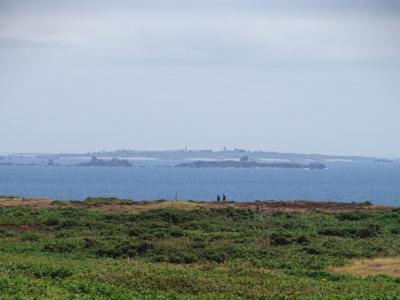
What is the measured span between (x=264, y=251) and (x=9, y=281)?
44.8 ft

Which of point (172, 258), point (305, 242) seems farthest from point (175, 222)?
point (172, 258)

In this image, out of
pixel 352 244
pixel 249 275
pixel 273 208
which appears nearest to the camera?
pixel 249 275

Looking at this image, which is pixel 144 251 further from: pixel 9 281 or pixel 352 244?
pixel 9 281

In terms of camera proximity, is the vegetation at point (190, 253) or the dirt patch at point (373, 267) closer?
the vegetation at point (190, 253)

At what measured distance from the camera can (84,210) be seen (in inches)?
1832

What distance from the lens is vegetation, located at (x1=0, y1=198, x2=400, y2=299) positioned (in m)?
19.3

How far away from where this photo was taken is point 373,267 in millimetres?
27625

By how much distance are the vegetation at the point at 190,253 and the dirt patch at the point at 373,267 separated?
43 cm

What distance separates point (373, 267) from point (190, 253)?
21.4 feet

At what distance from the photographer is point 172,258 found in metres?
29.1

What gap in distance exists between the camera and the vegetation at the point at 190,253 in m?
19.3

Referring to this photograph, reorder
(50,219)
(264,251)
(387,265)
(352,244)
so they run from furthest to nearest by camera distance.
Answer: (50,219) < (352,244) < (264,251) < (387,265)

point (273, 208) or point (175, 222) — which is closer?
point (175, 222)

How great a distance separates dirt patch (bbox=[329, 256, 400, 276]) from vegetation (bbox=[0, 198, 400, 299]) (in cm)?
43
